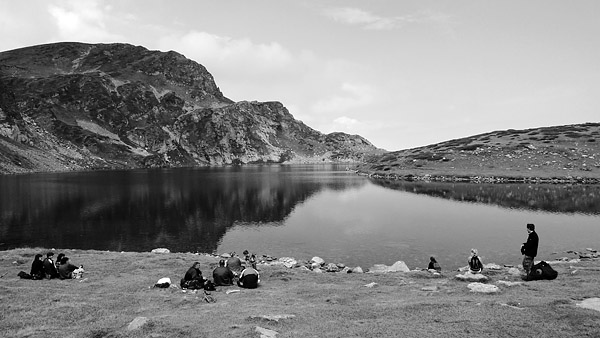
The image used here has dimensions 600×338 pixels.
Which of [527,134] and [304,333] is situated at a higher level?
[527,134]

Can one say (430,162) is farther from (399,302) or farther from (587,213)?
(399,302)

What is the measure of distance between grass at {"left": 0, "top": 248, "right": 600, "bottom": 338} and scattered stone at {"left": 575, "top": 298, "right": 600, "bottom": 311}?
0.42 metres

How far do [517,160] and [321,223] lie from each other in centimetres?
12178

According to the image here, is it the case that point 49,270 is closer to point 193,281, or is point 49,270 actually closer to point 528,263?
point 193,281

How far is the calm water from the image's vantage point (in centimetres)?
4759

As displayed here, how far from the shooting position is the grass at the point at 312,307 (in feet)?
52.3

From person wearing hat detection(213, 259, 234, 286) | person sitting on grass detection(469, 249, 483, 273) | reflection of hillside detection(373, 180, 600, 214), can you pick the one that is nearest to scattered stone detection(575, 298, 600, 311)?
person sitting on grass detection(469, 249, 483, 273)

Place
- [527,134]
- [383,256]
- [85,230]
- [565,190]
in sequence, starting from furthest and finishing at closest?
[527,134] < [565,190] < [85,230] < [383,256]

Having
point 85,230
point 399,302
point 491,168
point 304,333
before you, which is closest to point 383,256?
point 399,302

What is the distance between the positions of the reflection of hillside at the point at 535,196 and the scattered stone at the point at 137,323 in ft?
255

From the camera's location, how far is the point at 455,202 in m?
88.4

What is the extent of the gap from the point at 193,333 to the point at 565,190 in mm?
118326

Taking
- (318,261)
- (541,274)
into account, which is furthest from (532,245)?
(318,261)

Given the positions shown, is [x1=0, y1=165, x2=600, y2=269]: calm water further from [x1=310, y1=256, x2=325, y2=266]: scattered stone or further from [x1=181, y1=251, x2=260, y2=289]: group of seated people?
[x1=181, y1=251, x2=260, y2=289]: group of seated people
